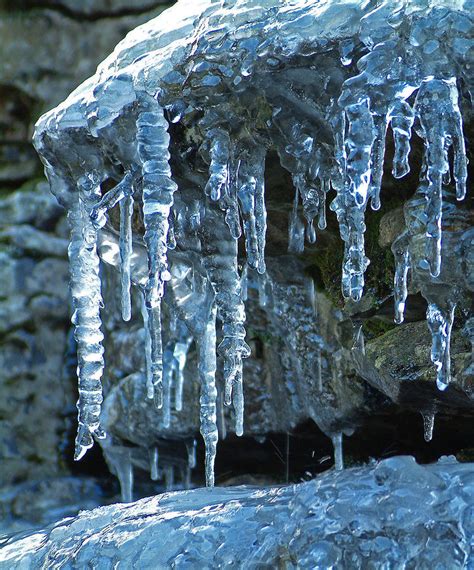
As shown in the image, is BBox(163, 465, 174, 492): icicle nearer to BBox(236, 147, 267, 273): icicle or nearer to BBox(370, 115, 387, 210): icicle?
BBox(236, 147, 267, 273): icicle

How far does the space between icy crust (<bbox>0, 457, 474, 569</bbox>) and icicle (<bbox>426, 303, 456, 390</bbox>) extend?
1.34 feet

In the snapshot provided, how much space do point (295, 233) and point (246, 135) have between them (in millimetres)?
719

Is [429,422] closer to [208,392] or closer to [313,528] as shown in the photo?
[208,392]

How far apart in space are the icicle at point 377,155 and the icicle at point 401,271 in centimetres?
49

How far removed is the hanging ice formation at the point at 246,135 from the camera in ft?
5.84

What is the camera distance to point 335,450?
3504 mm

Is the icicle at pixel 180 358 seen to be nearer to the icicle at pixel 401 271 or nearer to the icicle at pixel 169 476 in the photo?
the icicle at pixel 169 476

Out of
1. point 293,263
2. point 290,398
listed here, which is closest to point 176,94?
point 293,263

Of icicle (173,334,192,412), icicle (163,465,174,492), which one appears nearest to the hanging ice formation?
icicle (173,334,192,412)

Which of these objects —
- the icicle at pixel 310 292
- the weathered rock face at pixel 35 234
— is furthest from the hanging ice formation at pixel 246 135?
the weathered rock face at pixel 35 234

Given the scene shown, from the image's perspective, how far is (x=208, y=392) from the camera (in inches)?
113

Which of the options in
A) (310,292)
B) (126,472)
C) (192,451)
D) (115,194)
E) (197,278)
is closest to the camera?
(115,194)

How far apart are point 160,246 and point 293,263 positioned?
3.80 ft

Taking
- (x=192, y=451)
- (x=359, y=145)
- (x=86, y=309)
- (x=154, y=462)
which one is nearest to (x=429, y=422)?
(x=86, y=309)
